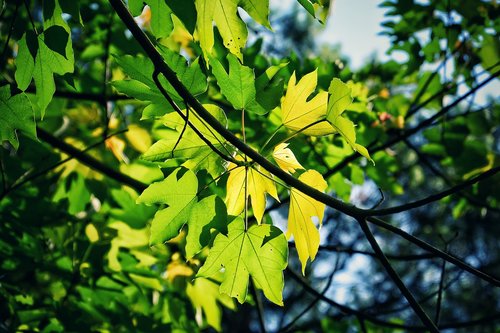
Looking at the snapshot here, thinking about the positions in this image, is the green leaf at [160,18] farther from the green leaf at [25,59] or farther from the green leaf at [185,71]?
the green leaf at [25,59]

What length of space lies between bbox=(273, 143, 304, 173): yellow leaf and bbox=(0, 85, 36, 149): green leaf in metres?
0.59

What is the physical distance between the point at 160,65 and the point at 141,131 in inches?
48.5

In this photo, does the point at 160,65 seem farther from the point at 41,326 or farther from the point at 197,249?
the point at 41,326

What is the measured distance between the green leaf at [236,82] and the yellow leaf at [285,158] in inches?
4.0

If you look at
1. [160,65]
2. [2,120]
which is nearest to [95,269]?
[2,120]

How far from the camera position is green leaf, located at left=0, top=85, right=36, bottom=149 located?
1.15 metres

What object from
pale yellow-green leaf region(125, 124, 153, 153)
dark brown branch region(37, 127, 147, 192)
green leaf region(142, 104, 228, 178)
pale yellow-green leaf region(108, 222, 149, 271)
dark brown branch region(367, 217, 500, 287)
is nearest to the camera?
dark brown branch region(367, 217, 500, 287)

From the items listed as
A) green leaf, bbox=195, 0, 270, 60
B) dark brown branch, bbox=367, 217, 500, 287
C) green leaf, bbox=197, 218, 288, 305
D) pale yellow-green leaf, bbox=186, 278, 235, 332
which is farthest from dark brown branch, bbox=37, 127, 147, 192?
dark brown branch, bbox=367, 217, 500, 287

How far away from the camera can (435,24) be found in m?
2.32

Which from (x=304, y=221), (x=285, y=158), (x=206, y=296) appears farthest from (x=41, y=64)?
(x=206, y=296)

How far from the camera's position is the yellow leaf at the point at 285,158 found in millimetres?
1151

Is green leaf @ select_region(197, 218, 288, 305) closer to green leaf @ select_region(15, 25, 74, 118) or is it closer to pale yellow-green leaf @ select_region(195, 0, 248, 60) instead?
pale yellow-green leaf @ select_region(195, 0, 248, 60)

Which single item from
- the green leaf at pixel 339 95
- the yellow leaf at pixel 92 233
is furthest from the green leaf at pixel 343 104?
the yellow leaf at pixel 92 233

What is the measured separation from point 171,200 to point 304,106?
38 cm
